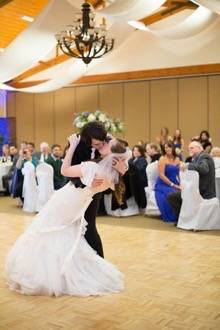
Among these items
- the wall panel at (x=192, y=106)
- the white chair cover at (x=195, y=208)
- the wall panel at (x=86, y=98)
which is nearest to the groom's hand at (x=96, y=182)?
the white chair cover at (x=195, y=208)

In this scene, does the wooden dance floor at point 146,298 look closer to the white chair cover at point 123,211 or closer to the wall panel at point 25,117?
the white chair cover at point 123,211

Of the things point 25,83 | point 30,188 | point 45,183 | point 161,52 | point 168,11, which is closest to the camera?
point 45,183

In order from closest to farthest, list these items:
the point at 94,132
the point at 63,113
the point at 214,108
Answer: the point at 94,132
the point at 214,108
the point at 63,113

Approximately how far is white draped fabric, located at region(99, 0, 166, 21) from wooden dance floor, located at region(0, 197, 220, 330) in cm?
345

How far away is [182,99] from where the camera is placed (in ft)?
42.3

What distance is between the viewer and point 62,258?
3.70 m

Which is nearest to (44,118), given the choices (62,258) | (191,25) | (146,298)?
(191,25)

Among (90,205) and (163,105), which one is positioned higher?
(163,105)

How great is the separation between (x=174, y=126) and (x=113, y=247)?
8.04m

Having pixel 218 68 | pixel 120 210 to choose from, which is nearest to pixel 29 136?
pixel 218 68

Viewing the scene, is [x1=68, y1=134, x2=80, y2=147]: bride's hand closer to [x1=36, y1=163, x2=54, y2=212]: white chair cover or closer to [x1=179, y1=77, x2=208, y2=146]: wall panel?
[x1=36, y1=163, x2=54, y2=212]: white chair cover

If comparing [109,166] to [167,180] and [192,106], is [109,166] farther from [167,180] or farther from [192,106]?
[192,106]

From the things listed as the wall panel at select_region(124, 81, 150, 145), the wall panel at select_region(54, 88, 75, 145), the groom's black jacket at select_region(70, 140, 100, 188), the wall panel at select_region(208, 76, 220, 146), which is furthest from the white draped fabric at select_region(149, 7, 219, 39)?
the groom's black jacket at select_region(70, 140, 100, 188)

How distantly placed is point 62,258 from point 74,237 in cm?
20
